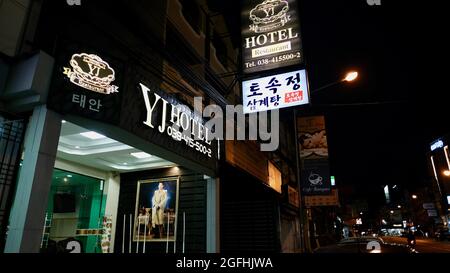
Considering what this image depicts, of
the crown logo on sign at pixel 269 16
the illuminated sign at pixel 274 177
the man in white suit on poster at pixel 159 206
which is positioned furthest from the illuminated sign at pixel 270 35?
the illuminated sign at pixel 274 177

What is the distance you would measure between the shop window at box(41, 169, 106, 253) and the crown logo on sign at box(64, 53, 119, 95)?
4.80 meters

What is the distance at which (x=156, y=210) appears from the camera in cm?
1161

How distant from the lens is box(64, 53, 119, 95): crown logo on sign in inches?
253

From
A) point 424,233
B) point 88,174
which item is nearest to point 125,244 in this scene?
point 88,174

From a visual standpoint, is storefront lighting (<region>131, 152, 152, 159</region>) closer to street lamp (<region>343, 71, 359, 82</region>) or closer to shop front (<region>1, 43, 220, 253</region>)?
shop front (<region>1, 43, 220, 253</region>)

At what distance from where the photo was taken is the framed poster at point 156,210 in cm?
1127

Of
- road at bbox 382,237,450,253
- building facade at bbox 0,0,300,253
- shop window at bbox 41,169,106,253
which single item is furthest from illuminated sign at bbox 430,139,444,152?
shop window at bbox 41,169,106,253

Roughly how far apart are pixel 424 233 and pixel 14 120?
283 feet

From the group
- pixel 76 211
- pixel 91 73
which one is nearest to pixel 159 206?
pixel 76 211

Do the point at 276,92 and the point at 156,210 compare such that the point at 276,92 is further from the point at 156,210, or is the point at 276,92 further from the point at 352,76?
the point at 156,210

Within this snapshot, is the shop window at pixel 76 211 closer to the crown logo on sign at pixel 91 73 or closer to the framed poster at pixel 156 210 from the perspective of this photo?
the framed poster at pixel 156 210

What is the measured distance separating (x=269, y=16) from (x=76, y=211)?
10.0 meters
